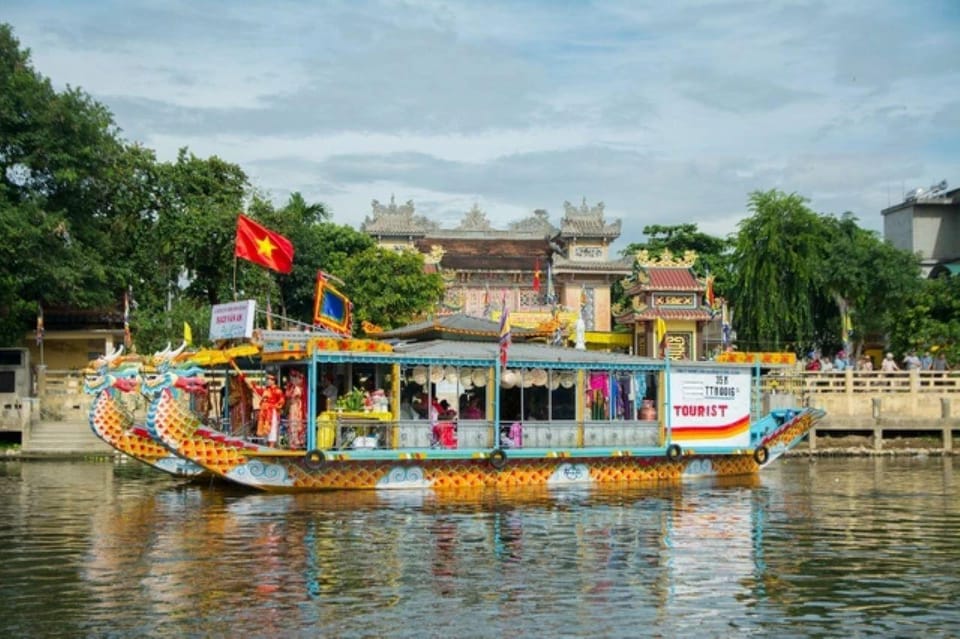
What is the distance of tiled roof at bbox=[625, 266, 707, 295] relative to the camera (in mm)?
40906

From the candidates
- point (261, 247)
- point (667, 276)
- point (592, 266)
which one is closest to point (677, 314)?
point (667, 276)

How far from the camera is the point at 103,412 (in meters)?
21.0

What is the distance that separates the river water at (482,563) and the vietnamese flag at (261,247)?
4.05 m

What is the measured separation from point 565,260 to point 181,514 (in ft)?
102

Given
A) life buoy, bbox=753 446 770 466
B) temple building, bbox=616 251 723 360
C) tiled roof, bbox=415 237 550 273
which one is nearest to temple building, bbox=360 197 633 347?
tiled roof, bbox=415 237 550 273

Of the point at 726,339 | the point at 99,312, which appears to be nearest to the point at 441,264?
the point at 99,312

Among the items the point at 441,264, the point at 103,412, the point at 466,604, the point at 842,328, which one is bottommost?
the point at 466,604

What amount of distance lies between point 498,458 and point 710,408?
472cm

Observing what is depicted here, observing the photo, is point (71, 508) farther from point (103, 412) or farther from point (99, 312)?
point (99, 312)

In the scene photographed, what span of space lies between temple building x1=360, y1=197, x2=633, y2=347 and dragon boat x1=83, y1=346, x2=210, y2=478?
24291 mm

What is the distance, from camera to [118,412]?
21125 millimetres

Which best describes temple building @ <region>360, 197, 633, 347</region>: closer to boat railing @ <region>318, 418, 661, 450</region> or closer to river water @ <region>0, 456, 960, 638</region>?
boat railing @ <region>318, 418, 661, 450</region>

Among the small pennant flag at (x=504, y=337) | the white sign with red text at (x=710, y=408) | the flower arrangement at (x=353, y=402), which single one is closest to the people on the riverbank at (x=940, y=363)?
the white sign with red text at (x=710, y=408)

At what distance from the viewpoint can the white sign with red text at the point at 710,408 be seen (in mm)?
22422
